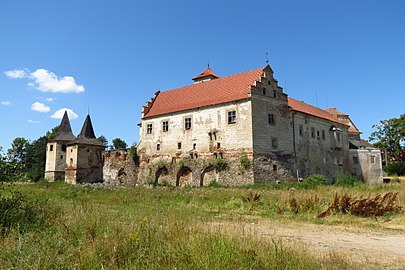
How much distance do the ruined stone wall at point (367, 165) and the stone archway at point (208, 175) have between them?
23141 mm

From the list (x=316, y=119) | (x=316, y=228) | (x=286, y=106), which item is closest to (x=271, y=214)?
(x=316, y=228)

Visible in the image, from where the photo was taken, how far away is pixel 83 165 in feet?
138

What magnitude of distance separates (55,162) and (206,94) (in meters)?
25.4

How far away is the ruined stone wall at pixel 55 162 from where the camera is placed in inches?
1761

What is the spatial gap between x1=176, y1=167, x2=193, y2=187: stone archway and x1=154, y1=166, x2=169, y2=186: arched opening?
5.35 feet

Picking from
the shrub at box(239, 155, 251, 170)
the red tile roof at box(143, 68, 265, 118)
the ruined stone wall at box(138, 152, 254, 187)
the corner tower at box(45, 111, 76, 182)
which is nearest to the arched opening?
the ruined stone wall at box(138, 152, 254, 187)

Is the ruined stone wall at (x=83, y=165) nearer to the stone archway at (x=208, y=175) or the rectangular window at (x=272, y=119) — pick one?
the stone archway at (x=208, y=175)

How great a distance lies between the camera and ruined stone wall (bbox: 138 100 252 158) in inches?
1166

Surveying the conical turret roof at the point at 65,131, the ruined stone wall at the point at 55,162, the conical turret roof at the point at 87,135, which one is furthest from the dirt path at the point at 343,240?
the conical turret roof at the point at 65,131

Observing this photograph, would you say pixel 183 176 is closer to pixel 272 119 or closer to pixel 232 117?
pixel 232 117

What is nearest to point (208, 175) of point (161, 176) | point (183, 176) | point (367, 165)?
point (183, 176)

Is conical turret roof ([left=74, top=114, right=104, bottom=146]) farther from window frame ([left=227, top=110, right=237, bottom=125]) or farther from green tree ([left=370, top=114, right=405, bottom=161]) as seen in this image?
green tree ([left=370, top=114, right=405, bottom=161])

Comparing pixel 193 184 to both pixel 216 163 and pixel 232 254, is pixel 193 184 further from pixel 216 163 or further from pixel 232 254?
pixel 232 254

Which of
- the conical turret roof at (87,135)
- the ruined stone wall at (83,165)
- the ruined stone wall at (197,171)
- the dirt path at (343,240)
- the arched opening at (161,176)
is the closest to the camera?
Answer: the dirt path at (343,240)
